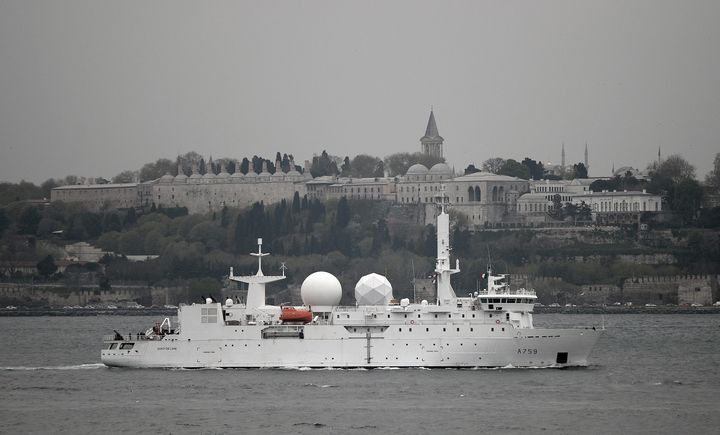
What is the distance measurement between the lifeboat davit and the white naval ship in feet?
0.12

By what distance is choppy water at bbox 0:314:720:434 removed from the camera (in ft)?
180

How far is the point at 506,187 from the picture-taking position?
197 metres

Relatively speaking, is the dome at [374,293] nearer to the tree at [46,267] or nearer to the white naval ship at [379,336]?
the white naval ship at [379,336]

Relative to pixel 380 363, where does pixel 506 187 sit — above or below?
above

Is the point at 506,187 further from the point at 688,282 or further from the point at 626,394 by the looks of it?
the point at 626,394

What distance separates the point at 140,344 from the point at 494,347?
42.6ft

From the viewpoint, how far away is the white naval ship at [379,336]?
214ft

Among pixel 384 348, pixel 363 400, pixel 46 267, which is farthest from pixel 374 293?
pixel 46 267

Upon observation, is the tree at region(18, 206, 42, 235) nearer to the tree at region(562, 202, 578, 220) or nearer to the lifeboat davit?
the tree at region(562, 202, 578, 220)

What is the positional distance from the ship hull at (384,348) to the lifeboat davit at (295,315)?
0.48 meters

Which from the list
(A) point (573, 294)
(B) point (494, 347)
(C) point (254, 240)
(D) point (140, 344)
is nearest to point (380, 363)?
(B) point (494, 347)

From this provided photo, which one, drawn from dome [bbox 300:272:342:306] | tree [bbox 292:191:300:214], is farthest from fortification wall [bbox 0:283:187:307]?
dome [bbox 300:272:342:306]

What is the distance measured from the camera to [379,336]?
65.6m

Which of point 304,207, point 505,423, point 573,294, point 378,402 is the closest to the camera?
point 505,423
